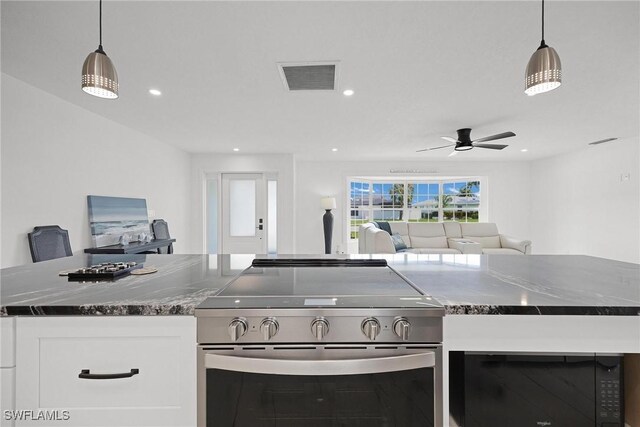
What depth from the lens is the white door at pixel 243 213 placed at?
19.4 ft

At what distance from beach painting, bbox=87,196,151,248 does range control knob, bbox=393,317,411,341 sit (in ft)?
11.8

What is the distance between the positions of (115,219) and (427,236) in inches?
201

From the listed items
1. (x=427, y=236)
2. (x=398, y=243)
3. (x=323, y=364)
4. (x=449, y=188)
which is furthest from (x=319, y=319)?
(x=449, y=188)

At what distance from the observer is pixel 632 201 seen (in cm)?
455

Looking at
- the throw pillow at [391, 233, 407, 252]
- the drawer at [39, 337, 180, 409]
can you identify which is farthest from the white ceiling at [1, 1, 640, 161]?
the throw pillow at [391, 233, 407, 252]

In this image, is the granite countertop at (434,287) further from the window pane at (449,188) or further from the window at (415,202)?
the window pane at (449,188)

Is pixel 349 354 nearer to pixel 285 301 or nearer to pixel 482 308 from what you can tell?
pixel 285 301

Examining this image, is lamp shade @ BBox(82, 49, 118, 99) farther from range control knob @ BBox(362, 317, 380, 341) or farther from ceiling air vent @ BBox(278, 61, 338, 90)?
range control knob @ BBox(362, 317, 380, 341)

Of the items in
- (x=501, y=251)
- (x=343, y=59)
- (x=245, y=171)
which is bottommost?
(x=501, y=251)

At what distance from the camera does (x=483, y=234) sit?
589cm

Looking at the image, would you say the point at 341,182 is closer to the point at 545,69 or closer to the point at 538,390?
the point at 545,69

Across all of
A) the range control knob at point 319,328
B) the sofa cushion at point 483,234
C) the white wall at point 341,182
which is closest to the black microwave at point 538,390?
the range control knob at point 319,328

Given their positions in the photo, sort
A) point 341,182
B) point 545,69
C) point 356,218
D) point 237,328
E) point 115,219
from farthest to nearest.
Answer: point 356,218, point 341,182, point 115,219, point 545,69, point 237,328

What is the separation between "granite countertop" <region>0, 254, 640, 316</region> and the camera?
908mm
